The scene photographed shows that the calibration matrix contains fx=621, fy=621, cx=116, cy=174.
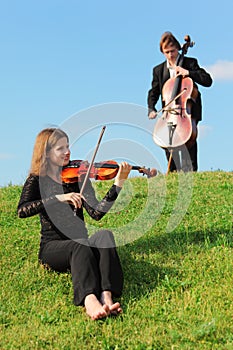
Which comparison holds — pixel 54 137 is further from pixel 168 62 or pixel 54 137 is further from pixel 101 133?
pixel 168 62

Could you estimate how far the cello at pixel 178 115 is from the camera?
9.93 m

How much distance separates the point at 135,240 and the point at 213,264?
116cm

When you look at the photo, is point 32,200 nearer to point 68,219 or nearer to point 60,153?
point 68,219

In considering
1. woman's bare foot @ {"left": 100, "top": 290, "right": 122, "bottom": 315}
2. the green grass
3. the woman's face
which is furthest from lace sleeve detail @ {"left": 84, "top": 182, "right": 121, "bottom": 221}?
woman's bare foot @ {"left": 100, "top": 290, "right": 122, "bottom": 315}

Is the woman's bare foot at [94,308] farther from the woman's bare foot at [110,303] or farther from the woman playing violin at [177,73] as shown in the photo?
the woman playing violin at [177,73]

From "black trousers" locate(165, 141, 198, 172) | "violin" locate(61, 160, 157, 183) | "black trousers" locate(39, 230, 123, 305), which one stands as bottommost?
"black trousers" locate(39, 230, 123, 305)

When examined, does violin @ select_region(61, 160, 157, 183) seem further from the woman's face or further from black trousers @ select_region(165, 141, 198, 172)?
black trousers @ select_region(165, 141, 198, 172)

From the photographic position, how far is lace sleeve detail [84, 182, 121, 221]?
5953 millimetres

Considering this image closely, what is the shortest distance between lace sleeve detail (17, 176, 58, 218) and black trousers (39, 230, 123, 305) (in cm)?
43

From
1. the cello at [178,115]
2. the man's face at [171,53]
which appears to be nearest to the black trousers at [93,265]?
the cello at [178,115]

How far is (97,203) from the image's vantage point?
20.2ft

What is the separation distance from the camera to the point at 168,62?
408 inches

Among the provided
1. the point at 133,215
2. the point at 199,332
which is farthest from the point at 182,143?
the point at 199,332

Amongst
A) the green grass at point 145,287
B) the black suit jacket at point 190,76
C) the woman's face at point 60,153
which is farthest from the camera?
the black suit jacket at point 190,76
